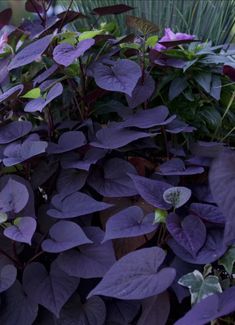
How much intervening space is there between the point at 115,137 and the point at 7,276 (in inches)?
13.6

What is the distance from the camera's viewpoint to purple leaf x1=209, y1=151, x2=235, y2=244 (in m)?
0.77

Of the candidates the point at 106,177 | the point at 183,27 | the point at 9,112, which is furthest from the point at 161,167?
the point at 183,27

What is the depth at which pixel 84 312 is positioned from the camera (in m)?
0.89

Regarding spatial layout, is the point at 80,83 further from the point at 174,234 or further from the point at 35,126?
the point at 174,234

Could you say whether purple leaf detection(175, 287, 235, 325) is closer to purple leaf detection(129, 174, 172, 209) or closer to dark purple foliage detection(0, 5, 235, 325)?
dark purple foliage detection(0, 5, 235, 325)

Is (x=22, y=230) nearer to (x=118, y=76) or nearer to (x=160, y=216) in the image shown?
(x=160, y=216)

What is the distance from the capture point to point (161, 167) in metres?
0.98

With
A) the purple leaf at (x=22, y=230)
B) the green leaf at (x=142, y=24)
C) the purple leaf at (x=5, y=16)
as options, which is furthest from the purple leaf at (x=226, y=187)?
the purple leaf at (x=5, y=16)

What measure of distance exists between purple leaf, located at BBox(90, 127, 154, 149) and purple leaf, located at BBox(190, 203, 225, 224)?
18cm

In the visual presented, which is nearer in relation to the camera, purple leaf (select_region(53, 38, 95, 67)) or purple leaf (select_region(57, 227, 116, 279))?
purple leaf (select_region(57, 227, 116, 279))

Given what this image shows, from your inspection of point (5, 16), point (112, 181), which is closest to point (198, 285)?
point (112, 181)

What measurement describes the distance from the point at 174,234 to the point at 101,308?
199 millimetres

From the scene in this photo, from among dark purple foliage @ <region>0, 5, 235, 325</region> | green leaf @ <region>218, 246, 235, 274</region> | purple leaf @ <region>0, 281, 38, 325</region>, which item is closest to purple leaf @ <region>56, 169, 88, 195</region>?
dark purple foliage @ <region>0, 5, 235, 325</region>

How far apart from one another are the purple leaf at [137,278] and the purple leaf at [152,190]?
95mm
